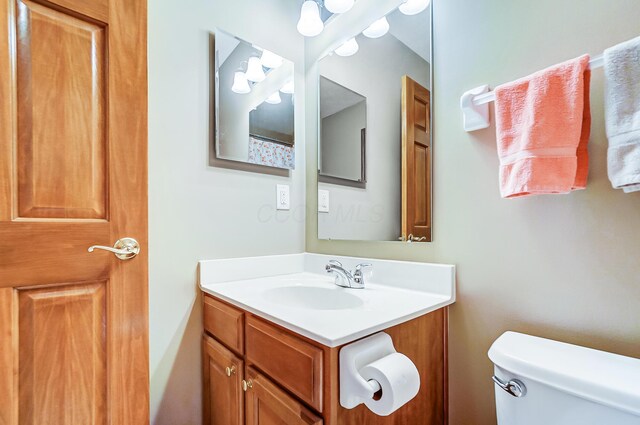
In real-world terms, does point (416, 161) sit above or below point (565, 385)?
above

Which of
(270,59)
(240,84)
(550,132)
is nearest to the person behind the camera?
(550,132)

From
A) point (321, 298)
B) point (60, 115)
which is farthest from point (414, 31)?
point (60, 115)

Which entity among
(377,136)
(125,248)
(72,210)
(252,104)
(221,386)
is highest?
(252,104)

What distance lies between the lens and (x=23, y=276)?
0.80 m

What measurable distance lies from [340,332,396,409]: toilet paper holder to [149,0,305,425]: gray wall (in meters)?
0.83

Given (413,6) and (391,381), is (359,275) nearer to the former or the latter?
(391,381)

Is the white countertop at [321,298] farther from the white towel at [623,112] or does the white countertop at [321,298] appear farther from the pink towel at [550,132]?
the white towel at [623,112]

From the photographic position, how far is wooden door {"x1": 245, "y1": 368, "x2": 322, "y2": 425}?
0.74 meters

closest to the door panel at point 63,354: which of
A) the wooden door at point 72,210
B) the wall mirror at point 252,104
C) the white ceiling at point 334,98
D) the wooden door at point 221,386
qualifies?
the wooden door at point 72,210

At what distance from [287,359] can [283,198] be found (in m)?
0.89

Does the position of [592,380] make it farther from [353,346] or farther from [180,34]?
[180,34]

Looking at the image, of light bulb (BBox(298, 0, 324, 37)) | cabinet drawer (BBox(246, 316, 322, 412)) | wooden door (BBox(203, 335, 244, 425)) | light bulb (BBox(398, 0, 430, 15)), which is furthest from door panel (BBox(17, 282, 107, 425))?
light bulb (BBox(398, 0, 430, 15))

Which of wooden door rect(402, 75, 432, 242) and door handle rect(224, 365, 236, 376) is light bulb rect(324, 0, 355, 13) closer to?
wooden door rect(402, 75, 432, 242)

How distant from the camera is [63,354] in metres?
0.86
